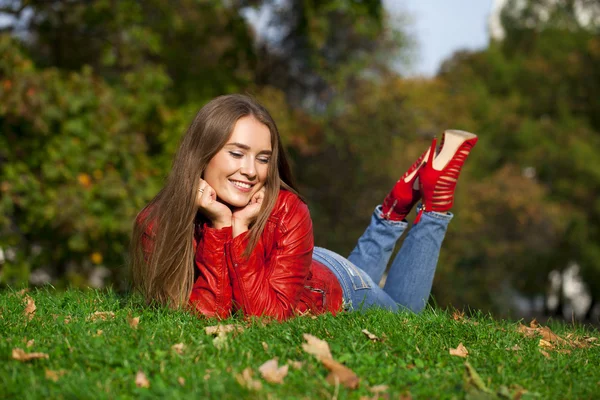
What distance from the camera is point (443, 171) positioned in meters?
5.45

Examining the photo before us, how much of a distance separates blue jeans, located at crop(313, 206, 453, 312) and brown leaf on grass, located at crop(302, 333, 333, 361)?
1.07 meters

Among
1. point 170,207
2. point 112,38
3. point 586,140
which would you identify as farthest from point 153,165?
point 586,140

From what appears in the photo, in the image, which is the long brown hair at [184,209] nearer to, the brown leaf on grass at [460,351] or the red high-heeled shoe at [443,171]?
the brown leaf on grass at [460,351]

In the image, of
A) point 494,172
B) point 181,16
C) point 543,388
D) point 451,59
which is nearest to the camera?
point 543,388

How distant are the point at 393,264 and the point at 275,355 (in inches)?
90.2

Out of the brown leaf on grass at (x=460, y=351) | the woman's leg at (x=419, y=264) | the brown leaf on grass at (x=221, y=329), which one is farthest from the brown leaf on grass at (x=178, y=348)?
the woman's leg at (x=419, y=264)

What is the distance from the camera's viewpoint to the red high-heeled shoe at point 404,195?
5672 millimetres

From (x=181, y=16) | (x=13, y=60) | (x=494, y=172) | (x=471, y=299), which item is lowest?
(x=471, y=299)

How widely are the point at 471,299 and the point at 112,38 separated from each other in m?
13.6

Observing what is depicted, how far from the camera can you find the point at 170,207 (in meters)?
4.39

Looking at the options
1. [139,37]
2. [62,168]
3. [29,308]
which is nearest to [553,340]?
[29,308]

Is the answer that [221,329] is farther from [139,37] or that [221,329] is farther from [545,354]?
[139,37]

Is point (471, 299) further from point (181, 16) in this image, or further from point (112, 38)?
point (112, 38)

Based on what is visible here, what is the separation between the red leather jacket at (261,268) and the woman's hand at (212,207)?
0.18ft
